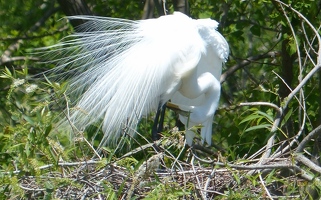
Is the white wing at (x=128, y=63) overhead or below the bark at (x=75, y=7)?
below

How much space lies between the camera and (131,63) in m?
3.64

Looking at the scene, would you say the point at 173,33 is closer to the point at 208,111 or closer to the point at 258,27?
the point at 208,111

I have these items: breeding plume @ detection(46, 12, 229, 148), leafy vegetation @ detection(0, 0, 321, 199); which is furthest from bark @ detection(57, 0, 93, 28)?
leafy vegetation @ detection(0, 0, 321, 199)

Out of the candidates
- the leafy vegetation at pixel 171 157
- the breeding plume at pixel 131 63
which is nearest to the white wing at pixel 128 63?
the breeding plume at pixel 131 63

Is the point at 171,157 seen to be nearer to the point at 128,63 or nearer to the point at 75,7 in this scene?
the point at 128,63

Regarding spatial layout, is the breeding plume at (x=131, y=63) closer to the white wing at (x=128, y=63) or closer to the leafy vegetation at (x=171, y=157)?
the white wing at (x=128, y=63)

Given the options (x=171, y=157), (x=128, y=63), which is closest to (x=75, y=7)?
(x=128, y=63)

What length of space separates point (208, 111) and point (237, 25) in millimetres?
661

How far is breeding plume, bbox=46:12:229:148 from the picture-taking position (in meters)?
3.56

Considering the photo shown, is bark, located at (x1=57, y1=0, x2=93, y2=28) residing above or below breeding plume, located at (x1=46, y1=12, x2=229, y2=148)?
above

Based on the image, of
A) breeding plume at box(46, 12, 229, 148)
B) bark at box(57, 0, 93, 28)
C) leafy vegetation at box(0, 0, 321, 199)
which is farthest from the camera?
bark at box(57, 0, 93, 28)

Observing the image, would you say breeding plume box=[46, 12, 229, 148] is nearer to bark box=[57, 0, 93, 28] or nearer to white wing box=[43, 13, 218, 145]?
white wing box=[43, 13, 218, 145]

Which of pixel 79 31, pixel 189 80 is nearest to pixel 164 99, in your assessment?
pixel 189 80

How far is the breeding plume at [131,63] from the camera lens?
3555 mm
